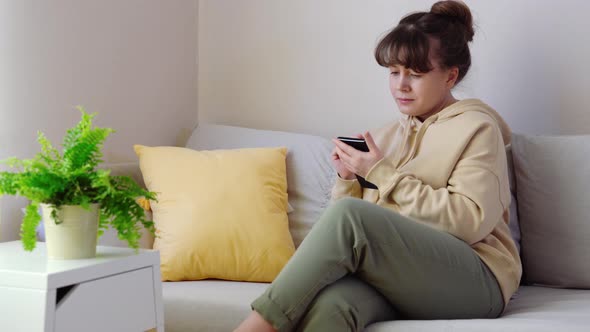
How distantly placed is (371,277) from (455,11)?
83cm

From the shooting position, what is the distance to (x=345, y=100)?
9.45ft

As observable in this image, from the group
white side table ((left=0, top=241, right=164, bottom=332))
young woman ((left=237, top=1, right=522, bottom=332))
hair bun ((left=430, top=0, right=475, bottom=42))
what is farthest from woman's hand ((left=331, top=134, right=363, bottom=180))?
white side table ((left=0, top=241, right=164, bottom=332))

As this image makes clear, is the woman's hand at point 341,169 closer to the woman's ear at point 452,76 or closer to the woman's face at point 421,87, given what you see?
the woman's face at point 421,87

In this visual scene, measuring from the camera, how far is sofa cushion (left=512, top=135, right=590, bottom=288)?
2.21 meters

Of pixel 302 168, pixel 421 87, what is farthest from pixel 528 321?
pixel 302 168

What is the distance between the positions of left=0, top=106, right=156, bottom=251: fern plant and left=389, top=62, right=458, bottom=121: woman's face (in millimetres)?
805

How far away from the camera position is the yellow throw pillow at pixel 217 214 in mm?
2271

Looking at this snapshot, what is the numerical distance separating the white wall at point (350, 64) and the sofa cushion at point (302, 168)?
0.99ft

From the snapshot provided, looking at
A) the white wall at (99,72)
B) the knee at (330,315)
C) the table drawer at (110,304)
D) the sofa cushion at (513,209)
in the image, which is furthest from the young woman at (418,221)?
the white wall at (99,72)

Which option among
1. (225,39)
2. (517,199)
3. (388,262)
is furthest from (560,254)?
(225,39)

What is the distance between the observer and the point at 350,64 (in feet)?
9.42


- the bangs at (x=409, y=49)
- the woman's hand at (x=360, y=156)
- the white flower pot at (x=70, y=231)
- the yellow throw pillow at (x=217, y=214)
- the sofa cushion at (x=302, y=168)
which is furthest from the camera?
the sofa cushion at (x=302, y=168)

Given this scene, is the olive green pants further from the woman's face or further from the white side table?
the woman's face

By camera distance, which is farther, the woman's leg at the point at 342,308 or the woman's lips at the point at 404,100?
the woman's lips at the point at 404,100
